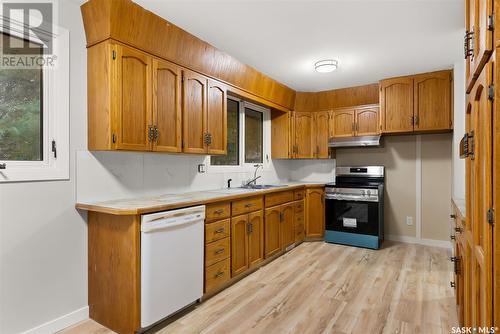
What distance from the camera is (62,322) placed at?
2043 mm

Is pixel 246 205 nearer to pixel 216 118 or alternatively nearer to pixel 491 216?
pixel 216 118

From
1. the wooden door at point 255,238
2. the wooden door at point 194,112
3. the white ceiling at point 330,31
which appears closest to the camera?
the white ceiling at point 330,31

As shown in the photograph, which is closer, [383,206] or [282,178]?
[383,206]

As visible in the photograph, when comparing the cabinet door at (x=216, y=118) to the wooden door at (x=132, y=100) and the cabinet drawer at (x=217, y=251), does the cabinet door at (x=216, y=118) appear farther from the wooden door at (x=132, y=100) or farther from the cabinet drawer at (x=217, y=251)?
the cabinet drawer at (x=217, y=251)

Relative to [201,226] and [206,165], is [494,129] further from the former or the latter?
[206,165]

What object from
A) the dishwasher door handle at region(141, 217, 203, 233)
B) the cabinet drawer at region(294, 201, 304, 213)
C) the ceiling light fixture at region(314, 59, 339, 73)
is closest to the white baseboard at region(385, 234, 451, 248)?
the cabinet drawer at region(294, 201, 304, 213)

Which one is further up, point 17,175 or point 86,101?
point 86,101

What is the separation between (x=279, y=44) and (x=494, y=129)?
233 cm

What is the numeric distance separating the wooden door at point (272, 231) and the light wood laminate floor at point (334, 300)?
159 mm

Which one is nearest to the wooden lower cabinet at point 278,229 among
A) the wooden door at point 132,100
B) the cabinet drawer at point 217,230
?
the cabinet drawer at point 217,230

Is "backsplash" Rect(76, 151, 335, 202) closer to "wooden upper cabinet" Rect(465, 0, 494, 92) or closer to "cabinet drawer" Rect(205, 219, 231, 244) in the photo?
"cabinet drawer" Rect(205, 219, 231, 244)

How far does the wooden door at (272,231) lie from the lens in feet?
11.0

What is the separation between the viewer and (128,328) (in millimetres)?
1933

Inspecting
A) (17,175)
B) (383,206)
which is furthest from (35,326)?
(383,206)
